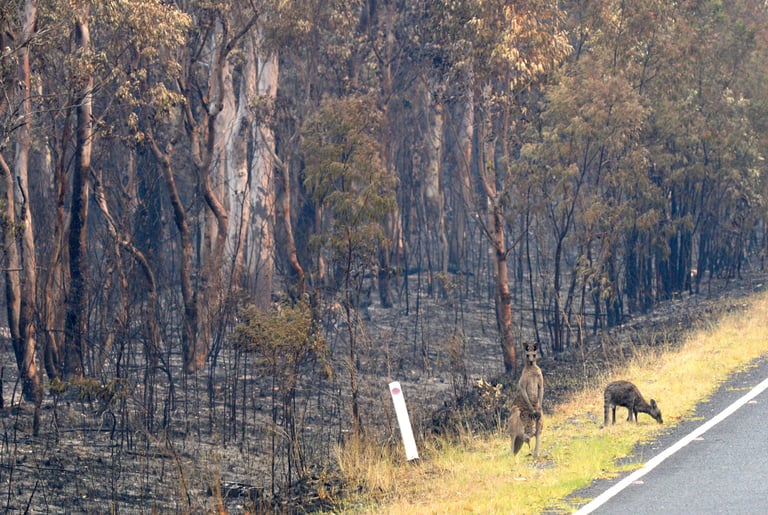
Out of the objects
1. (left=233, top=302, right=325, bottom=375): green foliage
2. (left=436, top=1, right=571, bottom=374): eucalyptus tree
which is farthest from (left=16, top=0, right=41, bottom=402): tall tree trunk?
(left=436, top=1, right=571, bottom=374): eucalyptus tree

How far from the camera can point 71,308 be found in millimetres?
20906

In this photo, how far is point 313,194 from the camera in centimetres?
2769

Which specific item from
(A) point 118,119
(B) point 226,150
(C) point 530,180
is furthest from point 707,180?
(A) point 118,119

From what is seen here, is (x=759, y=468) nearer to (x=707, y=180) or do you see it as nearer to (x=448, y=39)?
(x=448, y=39)

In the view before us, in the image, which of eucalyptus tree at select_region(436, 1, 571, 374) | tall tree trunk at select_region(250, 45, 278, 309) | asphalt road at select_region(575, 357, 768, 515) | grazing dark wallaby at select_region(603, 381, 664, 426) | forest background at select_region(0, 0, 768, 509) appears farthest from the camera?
tall tree trunk at select_region(250, 45, 278, 309)

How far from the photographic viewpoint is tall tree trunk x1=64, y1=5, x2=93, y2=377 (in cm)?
2036

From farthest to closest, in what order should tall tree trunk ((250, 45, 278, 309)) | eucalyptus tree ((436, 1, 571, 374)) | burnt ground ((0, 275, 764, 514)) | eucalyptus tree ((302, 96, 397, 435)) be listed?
tall tree trunk ((250, 45, 278, 309)), eucalyptus tree ((436, 1, 571, 374)), eucalyptus tree ((302, 96, 397, 435)), burnt ground ((0, 275, 764, 514))

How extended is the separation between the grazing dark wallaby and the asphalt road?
377mm

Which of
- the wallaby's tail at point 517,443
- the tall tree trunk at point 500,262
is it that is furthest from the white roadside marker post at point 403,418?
the tall tree trunk at point 500,262

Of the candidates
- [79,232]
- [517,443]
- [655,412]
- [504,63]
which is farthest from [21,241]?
[655,412]

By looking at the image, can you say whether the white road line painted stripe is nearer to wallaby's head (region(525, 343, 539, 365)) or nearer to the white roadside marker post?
wallaby's head (region(525, 343, 539, 365))

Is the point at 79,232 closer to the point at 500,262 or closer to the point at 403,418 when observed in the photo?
the point at 500,262

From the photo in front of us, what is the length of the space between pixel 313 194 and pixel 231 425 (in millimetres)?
9955

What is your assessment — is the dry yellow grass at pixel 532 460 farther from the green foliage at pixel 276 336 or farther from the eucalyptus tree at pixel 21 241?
the eucalyptus tree at pixel 21 241
